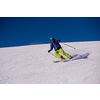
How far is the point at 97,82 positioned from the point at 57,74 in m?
1.76

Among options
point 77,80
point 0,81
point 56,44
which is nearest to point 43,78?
point 77,80

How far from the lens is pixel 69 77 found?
3.64 meters

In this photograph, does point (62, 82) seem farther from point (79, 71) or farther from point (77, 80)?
point (79, 71)

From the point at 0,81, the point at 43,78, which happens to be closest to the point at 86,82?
the point at 43,78

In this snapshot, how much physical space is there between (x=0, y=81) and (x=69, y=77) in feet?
11.1

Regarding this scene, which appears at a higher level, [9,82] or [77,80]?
[77,80]

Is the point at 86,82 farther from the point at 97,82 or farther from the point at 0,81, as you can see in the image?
the point at 0,81

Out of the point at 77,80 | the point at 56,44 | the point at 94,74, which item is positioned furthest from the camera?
the point at 56,44

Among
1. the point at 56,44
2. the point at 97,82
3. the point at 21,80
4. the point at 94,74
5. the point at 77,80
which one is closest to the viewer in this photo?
the point at 97,82

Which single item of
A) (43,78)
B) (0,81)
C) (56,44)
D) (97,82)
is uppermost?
(56,44)

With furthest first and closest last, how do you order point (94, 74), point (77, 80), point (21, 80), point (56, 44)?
point (56, 44) → point (21, 80) → point (94, 74) → point (77, 80)

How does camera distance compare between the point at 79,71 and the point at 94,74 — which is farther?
the point at 79,71

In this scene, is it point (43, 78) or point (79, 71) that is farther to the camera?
point (79, 71)

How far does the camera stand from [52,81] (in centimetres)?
350
